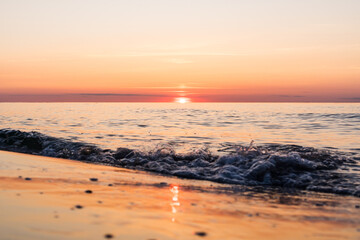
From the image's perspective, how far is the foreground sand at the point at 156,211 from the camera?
3.85 metres

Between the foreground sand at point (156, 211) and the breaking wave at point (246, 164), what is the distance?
1239 millimetres

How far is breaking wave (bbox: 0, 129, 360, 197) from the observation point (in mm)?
8391

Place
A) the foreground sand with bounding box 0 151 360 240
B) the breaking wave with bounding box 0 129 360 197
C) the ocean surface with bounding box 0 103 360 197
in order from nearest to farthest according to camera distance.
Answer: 1. the foreground sand with bounding box 0 151 360 240
2. the breaking wave with bounding box 0 129 360 197
3. the ocean surface with bounding box 0 103 360 197

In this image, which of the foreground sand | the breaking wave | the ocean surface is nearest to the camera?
the foreground sand

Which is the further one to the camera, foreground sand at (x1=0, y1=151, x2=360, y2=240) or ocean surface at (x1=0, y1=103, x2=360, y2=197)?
ocean surface at (x1=0, y1=103, x2=360, y2=197)

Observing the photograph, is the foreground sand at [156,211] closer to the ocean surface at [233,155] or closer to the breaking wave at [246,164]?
the breaking wave at [246,164]

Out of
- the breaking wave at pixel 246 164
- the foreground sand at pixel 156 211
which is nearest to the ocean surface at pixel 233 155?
the breaking wave at pixel 246 164

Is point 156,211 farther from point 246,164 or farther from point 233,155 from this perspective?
point 233,155

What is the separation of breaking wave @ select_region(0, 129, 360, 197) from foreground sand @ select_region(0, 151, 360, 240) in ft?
4.06

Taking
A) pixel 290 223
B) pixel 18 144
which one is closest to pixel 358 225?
pixel 290 223

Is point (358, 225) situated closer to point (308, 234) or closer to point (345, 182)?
point (308, 234)

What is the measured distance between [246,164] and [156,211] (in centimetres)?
560

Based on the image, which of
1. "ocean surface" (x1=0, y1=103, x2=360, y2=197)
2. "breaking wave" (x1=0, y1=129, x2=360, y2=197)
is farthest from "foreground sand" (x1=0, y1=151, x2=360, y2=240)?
"ocean surface" (x1=0, y1=103, x2=360, y2=197)

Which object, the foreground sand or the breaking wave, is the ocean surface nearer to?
the breaking wave
